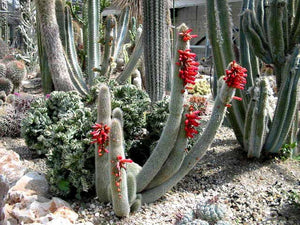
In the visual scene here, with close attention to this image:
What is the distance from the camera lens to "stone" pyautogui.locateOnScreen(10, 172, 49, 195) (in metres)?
2.71

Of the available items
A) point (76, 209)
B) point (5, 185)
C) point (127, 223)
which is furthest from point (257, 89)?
point (5, 185)

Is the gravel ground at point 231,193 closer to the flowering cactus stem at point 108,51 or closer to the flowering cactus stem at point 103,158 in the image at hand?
the flowering cactus stem at point 103,158

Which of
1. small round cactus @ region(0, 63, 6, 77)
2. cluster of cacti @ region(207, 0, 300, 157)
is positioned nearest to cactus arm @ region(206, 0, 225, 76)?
cluster of cacti @ region(207, 0, 300, 157)

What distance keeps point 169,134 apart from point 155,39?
136 cm

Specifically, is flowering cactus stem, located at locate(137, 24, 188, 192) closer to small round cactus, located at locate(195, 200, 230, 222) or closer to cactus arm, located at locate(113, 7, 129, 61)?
small round cactus, located at locate(195, 200, 230, 222)

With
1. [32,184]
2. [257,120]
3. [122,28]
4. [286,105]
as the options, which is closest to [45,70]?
[122,28]

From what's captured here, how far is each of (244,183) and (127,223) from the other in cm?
114

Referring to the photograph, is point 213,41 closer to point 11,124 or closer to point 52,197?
point 52,197

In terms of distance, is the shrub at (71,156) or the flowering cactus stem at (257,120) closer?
the shrub at (71,156)

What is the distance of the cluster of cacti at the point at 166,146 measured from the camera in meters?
2.16

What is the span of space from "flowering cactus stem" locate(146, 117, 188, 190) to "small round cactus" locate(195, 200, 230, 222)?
0.37 metres

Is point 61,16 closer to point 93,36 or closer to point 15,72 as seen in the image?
point 93,36

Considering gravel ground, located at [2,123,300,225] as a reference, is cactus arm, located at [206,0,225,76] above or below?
above

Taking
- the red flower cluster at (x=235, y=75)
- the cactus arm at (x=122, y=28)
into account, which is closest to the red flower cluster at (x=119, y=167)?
the red flower cluster at (x=235, y=75)
